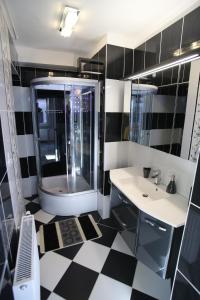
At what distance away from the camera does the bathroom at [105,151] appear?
1201mm

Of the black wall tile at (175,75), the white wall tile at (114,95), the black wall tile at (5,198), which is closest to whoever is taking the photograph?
the black wall tile at (5,198)

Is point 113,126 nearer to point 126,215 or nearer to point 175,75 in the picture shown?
point 175,75

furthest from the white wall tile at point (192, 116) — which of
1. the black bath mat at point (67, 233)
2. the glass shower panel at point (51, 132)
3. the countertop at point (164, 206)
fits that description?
the glass shower panel at point (51, 132)

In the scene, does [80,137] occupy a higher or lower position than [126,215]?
higher

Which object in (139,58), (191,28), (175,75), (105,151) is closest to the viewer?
(191,28)

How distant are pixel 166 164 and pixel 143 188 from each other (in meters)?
0.35

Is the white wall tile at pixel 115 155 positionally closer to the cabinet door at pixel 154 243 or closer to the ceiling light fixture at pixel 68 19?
the cabinet door at pixel 154 243

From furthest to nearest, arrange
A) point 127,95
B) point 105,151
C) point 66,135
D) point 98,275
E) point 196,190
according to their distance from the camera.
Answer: point 66,135, point 105,151, point 127,95, point 98,275, point 196,190

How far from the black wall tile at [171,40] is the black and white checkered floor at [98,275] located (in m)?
2.04

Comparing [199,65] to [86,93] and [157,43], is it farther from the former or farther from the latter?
[86,93]

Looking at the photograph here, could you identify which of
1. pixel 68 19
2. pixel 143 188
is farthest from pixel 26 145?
pixel 143 188

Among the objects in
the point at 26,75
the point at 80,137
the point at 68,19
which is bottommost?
the point at 80,137

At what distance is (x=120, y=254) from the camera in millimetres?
1817

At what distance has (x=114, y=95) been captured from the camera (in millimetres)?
2109
